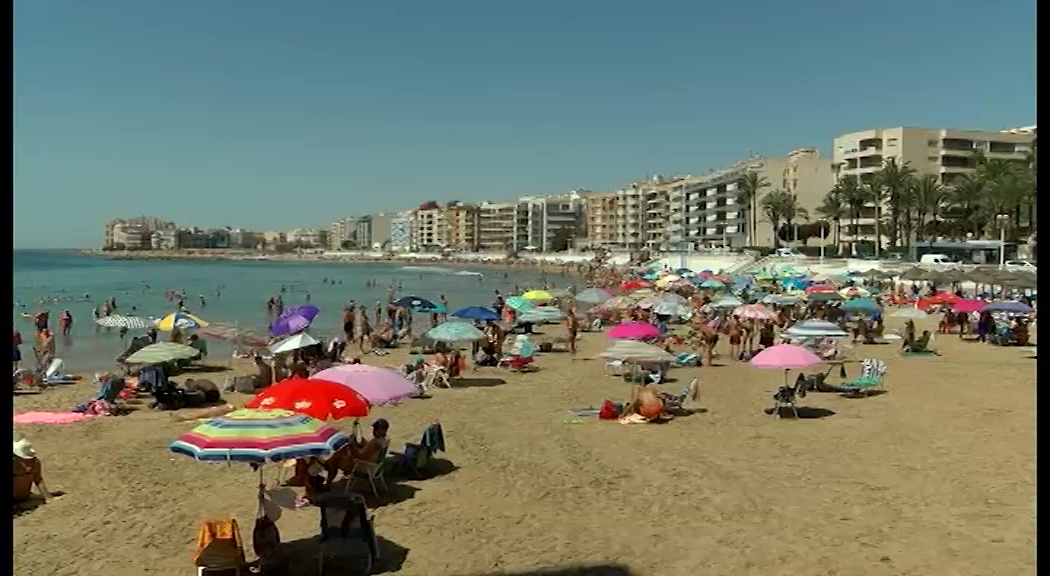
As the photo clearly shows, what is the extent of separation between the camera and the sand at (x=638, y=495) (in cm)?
709

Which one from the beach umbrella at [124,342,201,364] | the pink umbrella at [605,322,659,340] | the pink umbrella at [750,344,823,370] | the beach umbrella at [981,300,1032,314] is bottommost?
the beach umbrella at [124,342,201,364]

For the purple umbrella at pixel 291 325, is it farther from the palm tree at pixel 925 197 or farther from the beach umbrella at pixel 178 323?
the palm tree at pixel 925 197

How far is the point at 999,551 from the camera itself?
6984 millimetres

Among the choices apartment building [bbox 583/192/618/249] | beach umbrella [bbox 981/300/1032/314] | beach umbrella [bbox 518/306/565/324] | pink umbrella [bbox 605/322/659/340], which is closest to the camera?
pink umbrella [bbox 605/322/659/340]

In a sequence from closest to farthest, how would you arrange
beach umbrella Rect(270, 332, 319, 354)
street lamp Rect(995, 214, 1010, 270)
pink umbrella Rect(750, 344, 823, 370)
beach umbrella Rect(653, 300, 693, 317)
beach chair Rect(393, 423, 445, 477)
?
beach chair Rect(393, 423, 445, 477) < pink umbrella Rect(750, 344, 823, 370) < beach umbrella Rect(270, 332, 319, 354) < beach umbrella Rect(653, 300, 693, 317) < street lamp Rect(995, 214, 1010, 270)

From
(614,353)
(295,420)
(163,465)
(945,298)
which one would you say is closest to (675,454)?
(614,353)

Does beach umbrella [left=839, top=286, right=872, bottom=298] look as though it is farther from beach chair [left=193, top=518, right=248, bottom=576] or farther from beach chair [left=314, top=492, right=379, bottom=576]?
beach chair [left=193, top=518, right=248, bottom=576]

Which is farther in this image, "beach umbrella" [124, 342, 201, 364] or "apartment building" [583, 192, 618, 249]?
"apartment building" [583, 192, 618, 249]

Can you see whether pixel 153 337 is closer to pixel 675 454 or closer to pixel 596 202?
pixel 675 454

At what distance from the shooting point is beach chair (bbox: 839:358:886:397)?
49.0ft

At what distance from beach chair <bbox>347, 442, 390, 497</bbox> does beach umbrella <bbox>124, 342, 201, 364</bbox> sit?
284 inches

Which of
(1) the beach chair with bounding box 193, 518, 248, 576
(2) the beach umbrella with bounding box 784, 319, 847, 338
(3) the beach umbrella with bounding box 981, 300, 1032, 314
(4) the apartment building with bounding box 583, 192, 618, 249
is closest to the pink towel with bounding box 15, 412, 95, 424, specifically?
(1) the beach chair with bounding box 193, 518, 248, 576

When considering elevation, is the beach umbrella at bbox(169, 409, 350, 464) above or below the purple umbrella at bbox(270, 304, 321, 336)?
below
